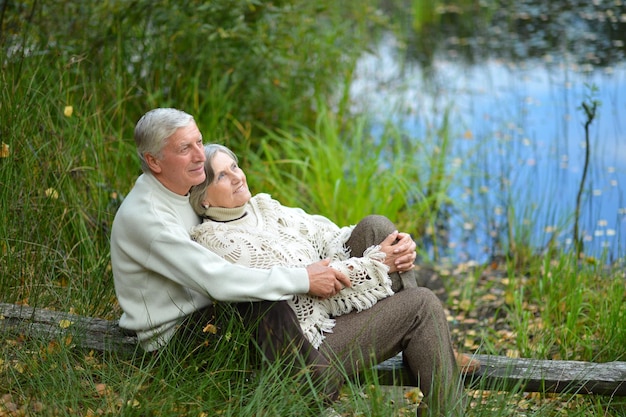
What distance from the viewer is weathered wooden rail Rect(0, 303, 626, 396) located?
3.38m

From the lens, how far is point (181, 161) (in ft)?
10.5

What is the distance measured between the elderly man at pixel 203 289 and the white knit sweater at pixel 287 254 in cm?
6

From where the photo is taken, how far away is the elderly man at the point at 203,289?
3096mm

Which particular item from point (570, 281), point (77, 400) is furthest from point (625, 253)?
point (77, 400)

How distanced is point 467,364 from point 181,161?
1313 millimetres

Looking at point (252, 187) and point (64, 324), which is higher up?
point (64, 324)

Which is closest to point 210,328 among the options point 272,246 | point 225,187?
point 272,246

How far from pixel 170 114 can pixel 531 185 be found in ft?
12.4

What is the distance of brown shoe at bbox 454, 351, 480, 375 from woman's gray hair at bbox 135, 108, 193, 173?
1.35 metres

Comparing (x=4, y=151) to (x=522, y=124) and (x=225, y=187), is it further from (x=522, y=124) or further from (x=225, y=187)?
(x=522, y=124)

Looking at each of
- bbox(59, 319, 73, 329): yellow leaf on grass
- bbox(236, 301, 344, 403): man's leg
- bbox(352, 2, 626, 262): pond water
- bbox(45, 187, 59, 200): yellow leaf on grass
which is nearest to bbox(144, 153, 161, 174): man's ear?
bbox(236, 301, 344, 403): man's leg

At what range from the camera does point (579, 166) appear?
6.95 metres

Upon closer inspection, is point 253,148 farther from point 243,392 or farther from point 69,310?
point 243,392

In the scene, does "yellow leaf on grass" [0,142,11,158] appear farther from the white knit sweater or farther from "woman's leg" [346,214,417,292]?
"woman's leg" [346,214,417,292]
